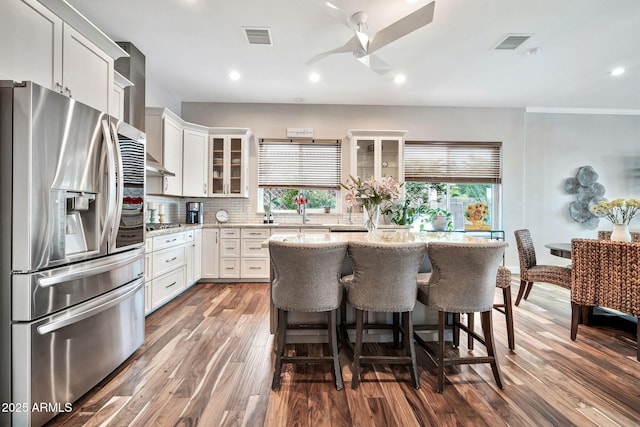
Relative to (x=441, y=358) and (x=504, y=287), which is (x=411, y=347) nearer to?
(x=441, y=358)

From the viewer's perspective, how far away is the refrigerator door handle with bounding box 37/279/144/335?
1.52 metres

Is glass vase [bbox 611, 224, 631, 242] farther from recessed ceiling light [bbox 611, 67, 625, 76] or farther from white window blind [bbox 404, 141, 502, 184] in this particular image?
white window blind [bbox 404, 141, 502, 184]

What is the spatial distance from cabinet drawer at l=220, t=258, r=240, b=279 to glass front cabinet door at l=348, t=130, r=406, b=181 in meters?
2.31

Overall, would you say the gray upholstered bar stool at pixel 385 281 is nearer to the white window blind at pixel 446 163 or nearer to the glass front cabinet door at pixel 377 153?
the glass front cabinet door at pixel 377 153

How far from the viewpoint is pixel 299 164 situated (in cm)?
512

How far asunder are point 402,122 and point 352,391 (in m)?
4.40

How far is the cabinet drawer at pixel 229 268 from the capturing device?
4570 mm

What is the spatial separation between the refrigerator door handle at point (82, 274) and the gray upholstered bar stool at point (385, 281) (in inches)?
59.6

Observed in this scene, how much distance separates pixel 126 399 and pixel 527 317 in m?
3.61

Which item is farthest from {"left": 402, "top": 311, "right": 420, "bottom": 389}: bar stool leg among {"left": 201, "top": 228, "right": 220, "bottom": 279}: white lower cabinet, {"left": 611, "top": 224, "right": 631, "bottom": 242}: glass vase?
{"left": 201, "top": 228, "right": 220, "bottom": 279}: white lower cabinet

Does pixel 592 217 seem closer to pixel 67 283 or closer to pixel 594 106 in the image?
pixel 594 106

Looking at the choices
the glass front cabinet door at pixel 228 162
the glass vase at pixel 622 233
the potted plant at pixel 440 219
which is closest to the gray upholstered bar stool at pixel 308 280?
the glass vase at pixel 622 233

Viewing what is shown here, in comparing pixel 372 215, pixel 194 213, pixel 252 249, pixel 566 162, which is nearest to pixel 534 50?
pixel 372 215

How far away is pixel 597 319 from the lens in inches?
123
